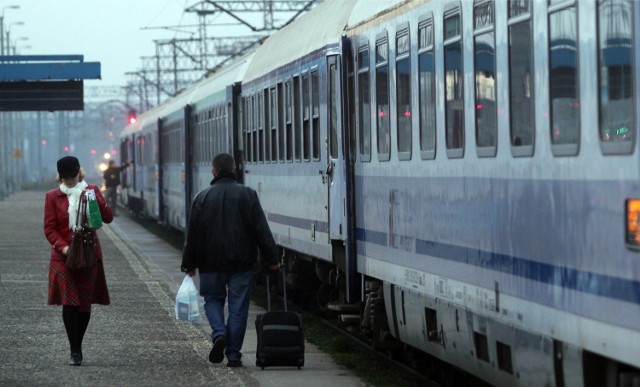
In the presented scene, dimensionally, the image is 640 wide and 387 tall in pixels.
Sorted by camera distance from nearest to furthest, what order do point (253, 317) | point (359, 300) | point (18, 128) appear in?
point (359, 300) → point (253, 317) → point (18, 128)

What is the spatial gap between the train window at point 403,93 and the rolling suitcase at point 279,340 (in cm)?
193

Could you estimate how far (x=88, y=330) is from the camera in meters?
16.8

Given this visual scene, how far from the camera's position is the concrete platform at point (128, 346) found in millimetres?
12906

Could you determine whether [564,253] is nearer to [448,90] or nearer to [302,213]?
[448,90]

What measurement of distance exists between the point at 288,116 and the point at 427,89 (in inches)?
270

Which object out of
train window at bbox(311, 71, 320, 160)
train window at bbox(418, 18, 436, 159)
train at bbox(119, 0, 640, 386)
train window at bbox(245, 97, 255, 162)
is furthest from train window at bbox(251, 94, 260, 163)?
train window at bbox(418, 18, 436, 159)

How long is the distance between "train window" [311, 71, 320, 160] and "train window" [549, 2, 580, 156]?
7620 millimetres

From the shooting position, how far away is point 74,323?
13453mm

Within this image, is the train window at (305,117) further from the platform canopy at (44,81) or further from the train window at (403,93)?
the platform canopy at (44,81)

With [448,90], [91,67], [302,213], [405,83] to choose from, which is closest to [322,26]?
[302,213]

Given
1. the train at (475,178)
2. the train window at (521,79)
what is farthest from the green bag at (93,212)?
the train window at (521,79)

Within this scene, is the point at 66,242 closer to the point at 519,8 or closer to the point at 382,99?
the point at 382,99

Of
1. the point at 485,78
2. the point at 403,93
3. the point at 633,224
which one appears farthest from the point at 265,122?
the point at 633,224

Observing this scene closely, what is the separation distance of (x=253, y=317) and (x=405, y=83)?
7.10 m
